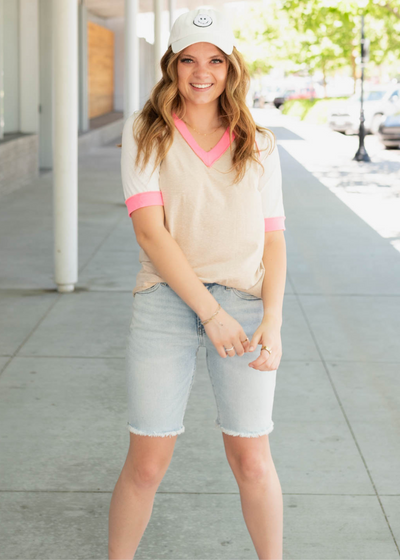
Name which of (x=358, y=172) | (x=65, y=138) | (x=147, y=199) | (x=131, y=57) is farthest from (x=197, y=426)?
(x=358, y=172)

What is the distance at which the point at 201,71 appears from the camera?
241cm

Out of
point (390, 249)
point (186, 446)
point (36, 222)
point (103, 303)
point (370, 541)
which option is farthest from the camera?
point (36, 222)

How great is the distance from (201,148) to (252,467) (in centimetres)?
101

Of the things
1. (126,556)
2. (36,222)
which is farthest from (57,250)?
(126,556)

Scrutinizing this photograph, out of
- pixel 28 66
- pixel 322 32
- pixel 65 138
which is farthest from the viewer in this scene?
pixel 322 32

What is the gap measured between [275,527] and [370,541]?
0.81 meters

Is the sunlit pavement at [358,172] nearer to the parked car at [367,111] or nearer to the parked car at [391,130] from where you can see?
the parked car at [391,130]

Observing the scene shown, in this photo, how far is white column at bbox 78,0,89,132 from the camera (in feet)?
78.1

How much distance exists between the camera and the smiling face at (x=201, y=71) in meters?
2.41

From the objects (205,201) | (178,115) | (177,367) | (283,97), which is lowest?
(177,367)

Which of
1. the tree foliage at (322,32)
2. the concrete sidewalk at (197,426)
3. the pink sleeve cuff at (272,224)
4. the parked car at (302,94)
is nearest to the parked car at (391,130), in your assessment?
the tree foliage at (322,32)

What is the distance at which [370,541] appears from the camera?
10.7 ft

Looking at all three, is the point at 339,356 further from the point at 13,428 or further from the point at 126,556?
the point at 126,556

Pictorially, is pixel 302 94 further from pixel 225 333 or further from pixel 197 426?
pixel 225 333
